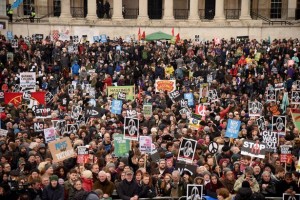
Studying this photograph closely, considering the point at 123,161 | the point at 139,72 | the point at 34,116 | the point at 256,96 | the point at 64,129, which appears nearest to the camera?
the point at 123,161

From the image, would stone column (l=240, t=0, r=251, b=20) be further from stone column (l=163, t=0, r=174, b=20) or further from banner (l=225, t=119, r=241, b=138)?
banner (l=225, t=119, r=241, b=138)

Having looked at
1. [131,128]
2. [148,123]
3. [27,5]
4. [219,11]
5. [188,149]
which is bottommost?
[148,123]

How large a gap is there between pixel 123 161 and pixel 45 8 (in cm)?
4131

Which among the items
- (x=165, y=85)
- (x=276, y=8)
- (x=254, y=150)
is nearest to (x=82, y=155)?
(x=254, y=150)

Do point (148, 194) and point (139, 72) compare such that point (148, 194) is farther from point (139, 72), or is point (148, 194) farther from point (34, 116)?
point (139, 72)

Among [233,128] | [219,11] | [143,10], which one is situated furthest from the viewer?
[143,10]

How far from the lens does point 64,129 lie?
866 inches

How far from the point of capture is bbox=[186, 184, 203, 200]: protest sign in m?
14.1

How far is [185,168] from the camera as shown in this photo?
15.9m

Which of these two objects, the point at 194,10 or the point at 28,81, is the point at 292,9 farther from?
the point at 28,81

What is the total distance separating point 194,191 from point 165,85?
1681cm

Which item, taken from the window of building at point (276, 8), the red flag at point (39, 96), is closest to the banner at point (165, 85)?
the red flag at point (39, 96)

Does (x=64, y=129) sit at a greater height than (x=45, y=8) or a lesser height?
lesser

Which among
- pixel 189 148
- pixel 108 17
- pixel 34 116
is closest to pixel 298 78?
pixel 34 116
